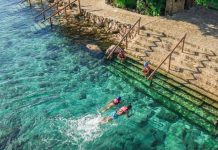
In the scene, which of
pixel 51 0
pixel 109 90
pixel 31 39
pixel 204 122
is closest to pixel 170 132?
pixel 204 122

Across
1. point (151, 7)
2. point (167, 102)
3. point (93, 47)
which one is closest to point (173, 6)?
point (151, 7)

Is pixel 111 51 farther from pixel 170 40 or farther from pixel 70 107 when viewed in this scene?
pixel 70 107

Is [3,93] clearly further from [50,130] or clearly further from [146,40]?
[146,40]

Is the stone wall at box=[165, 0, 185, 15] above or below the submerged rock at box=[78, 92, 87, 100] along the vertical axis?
above

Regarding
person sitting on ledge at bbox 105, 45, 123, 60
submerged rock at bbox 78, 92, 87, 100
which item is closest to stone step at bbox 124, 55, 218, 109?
person sitting on ledge at bbox 105, 45, 123, 60

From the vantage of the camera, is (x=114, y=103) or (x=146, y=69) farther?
(x=146, y=69)

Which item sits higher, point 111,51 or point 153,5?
point 153,5

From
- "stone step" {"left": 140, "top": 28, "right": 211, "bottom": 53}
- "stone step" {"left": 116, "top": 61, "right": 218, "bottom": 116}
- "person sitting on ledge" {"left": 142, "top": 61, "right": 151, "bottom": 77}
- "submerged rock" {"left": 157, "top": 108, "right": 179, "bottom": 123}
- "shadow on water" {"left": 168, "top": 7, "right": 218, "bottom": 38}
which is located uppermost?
"shadow on water" {"left": 168, "top": 7, "right": 218, "bottom": 38}

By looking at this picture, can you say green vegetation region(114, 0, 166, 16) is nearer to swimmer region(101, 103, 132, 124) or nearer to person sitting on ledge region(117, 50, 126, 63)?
person sitting on ledge region(117, 50, 126, 63)
